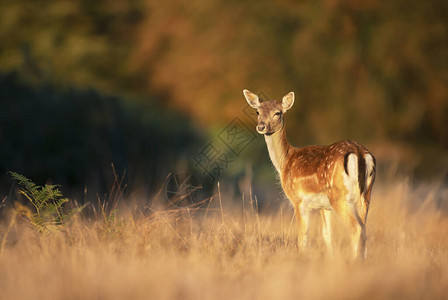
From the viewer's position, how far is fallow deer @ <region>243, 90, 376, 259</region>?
4.59 m

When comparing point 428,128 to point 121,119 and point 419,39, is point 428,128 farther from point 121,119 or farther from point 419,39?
point 121,119

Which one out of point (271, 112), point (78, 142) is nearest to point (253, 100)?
point (271, 112)

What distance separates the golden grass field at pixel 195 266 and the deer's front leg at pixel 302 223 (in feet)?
0.36

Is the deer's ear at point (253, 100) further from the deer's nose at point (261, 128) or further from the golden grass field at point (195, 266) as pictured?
the golden grass field at point (195, 266)

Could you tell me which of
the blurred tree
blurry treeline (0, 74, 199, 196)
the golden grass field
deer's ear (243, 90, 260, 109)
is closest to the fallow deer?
deer's ear (243, 90, 260, 109)

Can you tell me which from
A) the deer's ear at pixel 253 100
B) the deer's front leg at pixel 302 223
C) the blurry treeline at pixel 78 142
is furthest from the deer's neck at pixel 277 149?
the blurry treeline at pixel 78 142

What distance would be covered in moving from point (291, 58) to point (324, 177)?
23.3 ft

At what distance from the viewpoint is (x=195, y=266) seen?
3.83m

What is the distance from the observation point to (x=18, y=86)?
328 inches

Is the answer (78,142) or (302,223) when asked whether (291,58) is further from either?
(302,223)

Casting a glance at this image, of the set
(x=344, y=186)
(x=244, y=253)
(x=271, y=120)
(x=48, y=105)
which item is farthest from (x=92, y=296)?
(x=48, y=105)

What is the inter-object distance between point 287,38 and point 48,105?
562cm

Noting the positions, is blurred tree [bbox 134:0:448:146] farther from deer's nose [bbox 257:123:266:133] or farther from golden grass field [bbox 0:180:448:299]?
golden grass field [bbox 0:180:448:299]

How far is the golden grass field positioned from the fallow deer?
11.0 inches
